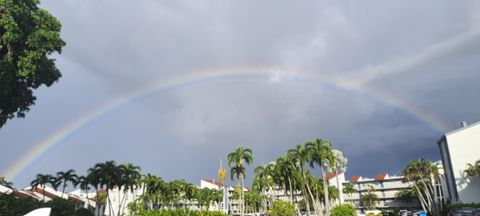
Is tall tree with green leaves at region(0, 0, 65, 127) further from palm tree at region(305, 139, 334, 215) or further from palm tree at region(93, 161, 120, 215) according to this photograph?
palm tree at region(305, 139, 334, 215)

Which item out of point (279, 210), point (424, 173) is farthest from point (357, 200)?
point (279, 210)

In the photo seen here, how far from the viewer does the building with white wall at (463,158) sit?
5812cm

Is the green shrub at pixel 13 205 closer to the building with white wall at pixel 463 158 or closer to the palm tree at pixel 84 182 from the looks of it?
the palm tree at pixel 84 182

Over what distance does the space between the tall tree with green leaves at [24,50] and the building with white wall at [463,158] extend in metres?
63.6

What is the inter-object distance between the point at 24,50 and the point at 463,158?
66.9 m

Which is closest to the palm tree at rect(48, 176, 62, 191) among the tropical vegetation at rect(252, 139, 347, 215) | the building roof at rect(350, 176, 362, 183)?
the tropical vegetation at rect(252, 139, 347, 215)

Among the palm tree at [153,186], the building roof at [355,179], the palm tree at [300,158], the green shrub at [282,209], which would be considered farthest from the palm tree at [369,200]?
the green shrub at [282,209]

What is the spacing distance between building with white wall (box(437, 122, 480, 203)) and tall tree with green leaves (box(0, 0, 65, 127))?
6361 centimetres

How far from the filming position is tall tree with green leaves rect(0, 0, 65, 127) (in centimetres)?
2775

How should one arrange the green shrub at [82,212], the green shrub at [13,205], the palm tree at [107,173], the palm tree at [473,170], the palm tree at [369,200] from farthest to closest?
the palm tree at [369,200], the palm tree at [107,173], the palm tree at [473,170], the green shrub at [82,212], the green shrub at [13,205]

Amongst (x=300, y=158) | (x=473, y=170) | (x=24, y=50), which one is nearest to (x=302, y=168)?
(x=300, y=158)

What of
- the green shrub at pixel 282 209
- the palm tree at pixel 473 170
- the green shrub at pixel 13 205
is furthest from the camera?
the palm tree at pixel 473 170

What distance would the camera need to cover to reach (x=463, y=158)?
5978 cm

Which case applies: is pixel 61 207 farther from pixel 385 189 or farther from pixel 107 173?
pixel 385 189
